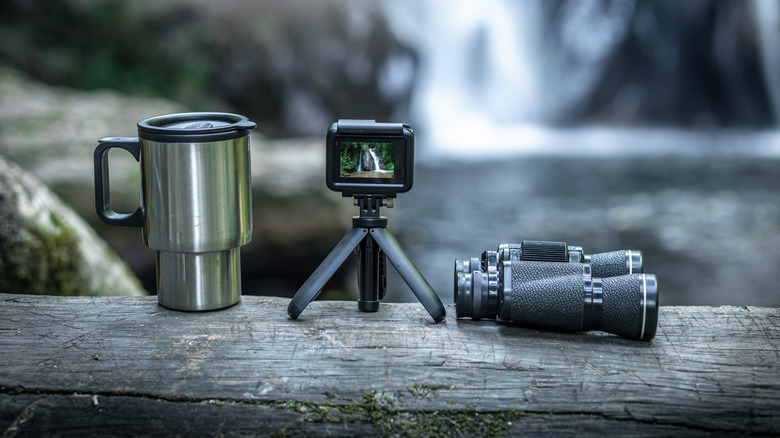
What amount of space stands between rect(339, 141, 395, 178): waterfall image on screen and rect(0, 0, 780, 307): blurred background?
300 centimetres

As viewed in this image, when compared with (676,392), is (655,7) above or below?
above

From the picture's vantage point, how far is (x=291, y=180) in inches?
186

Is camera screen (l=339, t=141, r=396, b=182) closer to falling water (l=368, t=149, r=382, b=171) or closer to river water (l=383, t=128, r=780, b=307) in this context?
falling water (l=368, t=149, r=382, b=171)

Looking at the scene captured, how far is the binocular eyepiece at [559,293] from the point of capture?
1482 millimetres

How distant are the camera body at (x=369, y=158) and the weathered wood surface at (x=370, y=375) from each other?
31cm

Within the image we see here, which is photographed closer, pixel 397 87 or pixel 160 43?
pixel 160 43

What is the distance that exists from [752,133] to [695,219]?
520 cm

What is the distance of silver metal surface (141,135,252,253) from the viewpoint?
5.20 ft

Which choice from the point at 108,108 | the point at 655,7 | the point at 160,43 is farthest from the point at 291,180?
the point at 655,7

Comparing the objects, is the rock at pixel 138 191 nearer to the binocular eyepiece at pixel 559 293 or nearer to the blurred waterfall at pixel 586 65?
the binocular eyepiece at pixel 559 293

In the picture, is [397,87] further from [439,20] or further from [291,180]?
[291,180]

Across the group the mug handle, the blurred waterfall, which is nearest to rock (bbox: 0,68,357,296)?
the mug handle

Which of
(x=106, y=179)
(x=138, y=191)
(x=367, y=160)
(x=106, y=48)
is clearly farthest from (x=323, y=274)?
(x=106, y=48)

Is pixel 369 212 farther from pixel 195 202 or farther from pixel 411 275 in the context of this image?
pixel 195 202
